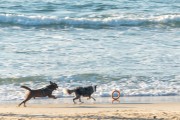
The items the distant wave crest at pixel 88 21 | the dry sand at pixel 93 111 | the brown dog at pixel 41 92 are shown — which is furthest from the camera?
the distant wave crest at pixel 88 21

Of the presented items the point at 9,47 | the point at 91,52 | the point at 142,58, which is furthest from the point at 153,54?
the point at 9,47

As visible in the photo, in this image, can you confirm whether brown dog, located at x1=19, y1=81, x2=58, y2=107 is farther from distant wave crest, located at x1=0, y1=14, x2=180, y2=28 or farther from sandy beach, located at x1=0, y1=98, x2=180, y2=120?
distant wave crest, located at x1=0, y1=14, x2=180, y2=28

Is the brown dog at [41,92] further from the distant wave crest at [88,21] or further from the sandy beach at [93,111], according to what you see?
the distant wave crest at [88,21]

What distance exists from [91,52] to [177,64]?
9.21ft

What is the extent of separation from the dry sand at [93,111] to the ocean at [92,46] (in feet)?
3.49

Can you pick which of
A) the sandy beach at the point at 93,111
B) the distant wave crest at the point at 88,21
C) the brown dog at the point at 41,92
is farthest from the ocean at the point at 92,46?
the sandy beach at the point at 93,111

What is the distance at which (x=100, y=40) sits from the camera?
2073 centimetres

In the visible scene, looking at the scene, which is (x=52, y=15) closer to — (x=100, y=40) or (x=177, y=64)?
(x=100, y=40)

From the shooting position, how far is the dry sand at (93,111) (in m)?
11.2

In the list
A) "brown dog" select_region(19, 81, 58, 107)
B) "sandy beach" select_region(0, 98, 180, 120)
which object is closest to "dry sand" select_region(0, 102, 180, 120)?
"sandy beach" select_region(0, 98, 180, 120)

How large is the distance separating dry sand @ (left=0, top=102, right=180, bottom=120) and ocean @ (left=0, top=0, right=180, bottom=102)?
1.07m

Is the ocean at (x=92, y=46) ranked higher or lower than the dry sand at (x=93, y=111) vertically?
lower

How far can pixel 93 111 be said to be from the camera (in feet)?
39.4

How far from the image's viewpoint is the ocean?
14891 millimetres
